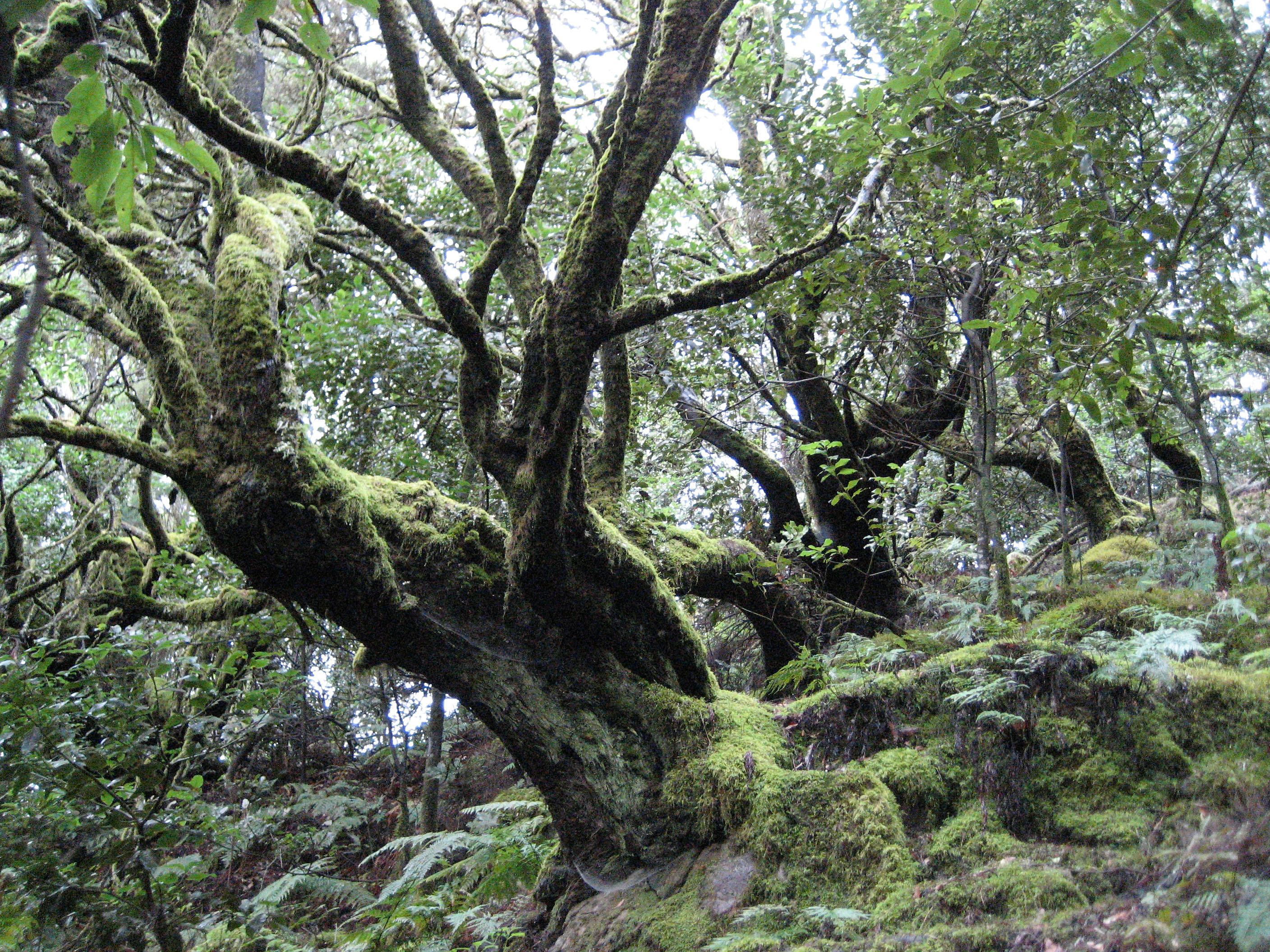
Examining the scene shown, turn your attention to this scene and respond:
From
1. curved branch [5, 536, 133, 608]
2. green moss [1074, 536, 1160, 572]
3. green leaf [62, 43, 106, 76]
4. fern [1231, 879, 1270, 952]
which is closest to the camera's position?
green leaf [62, 43, 106, 76]

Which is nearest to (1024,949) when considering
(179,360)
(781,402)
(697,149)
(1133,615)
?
(1133,615)

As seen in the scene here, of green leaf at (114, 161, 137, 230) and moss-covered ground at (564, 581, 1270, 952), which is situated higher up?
green leaf at (114, 161, 137, 230)

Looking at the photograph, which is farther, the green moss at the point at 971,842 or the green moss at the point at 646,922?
the green moss at the point at 646,922

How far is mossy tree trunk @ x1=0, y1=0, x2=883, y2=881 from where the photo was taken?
3.73m

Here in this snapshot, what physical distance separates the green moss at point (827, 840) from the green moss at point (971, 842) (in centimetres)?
14

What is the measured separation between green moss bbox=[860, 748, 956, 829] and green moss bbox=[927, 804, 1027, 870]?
0.36ft

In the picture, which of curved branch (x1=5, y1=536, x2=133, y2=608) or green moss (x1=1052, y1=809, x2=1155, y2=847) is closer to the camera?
green moss (x1=1052, y1=809, x2=1155, y2=847)

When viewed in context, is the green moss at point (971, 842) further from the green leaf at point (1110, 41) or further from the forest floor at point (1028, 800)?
the green leaf at point (1110, 41)

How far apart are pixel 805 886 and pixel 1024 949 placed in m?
1.22

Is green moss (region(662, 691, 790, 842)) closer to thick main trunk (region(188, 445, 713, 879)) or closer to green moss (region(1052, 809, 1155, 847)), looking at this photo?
thick main trunk (region(188, 445, 713, 879))

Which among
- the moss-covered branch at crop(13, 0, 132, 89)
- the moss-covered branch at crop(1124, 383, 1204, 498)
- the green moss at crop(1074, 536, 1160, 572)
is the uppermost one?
the moss-covered branch at crop(13, 0, 132, 89)

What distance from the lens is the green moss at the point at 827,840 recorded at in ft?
11.7

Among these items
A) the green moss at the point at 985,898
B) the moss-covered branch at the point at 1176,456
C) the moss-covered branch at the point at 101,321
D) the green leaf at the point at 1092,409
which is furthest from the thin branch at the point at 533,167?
the moss-covered branch at the point at 1176,456

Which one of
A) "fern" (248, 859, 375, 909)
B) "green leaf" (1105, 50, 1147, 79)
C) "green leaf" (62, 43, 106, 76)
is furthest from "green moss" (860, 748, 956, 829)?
"green leaf" (62, 43, 106, 76)
